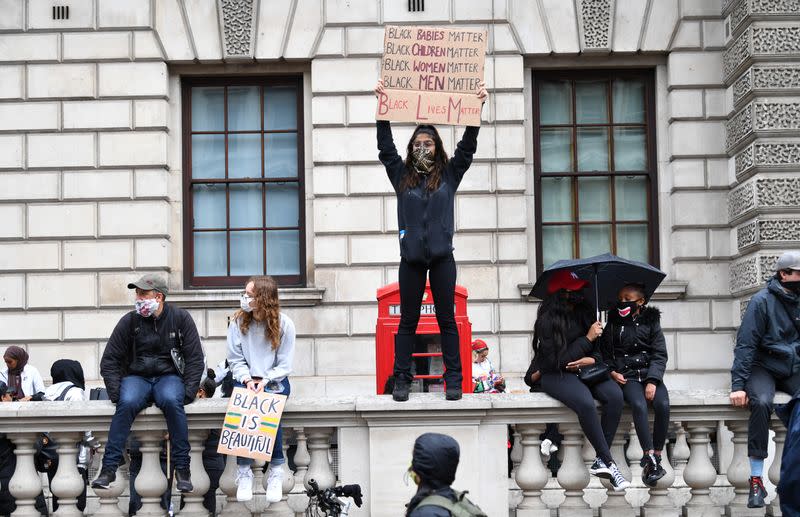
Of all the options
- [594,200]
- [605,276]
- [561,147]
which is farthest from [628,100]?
[605,276]

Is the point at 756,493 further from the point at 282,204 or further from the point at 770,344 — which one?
the point at 282,204

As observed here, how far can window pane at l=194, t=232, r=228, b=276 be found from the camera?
16.4 metres

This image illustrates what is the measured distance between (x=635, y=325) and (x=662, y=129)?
25.9 feet

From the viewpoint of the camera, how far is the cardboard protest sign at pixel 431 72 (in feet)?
29.5

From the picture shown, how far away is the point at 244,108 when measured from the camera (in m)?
16.6

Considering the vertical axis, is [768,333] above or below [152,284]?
below

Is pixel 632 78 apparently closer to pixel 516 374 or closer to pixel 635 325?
pixel 516 374

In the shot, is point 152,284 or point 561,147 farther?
point 561,147

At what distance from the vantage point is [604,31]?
1608 cm

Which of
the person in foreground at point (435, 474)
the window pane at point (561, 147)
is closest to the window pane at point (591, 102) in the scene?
the window pane at point (561, 147)

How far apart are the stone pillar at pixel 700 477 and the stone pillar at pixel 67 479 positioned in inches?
166

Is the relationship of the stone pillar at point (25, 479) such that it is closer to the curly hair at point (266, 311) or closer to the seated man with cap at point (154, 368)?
the seated man with cap at point (154, 368)

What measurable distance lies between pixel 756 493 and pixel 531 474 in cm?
151

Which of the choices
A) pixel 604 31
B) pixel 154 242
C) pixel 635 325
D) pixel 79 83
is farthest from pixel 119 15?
pixel 635 325
